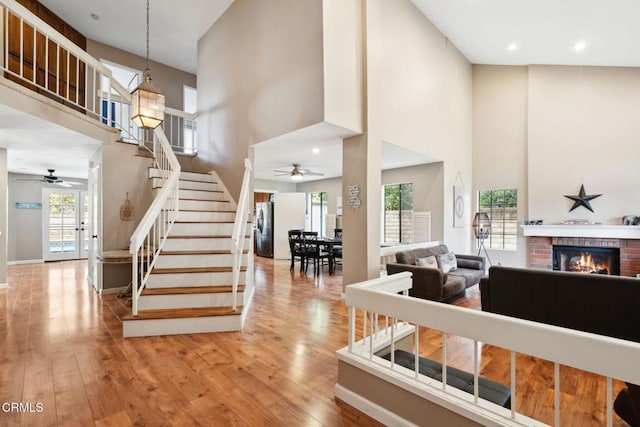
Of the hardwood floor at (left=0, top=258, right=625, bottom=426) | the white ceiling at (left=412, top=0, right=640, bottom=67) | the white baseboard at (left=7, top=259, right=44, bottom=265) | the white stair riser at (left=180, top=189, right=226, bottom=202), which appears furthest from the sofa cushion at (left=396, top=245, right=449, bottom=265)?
the white baseboard at (left=7, top=259, right=44, bottom=265)

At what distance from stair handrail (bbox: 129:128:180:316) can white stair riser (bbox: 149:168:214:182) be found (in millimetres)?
93

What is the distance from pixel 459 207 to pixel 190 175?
5668mm

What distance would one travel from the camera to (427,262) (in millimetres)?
4633

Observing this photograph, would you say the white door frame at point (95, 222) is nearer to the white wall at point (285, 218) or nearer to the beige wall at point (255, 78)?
the beige wall at point (255, 78)

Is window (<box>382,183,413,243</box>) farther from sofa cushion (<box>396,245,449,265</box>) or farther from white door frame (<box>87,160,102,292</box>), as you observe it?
white door frame (<box>87,160,102,292</box>)

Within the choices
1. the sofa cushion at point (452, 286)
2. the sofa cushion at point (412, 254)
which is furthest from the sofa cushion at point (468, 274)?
the sofa cushion at point (412, 254)

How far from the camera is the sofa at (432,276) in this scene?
13.5 ft

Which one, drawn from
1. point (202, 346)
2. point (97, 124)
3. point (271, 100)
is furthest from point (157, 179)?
point (202, 346)

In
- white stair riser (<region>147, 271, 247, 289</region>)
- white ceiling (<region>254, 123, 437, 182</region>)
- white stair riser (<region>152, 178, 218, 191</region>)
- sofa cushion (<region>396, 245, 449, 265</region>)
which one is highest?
white ceiling (<region>254, 123, 437, 182</region>)

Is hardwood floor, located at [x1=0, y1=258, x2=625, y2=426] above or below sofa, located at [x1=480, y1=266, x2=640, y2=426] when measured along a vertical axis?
below

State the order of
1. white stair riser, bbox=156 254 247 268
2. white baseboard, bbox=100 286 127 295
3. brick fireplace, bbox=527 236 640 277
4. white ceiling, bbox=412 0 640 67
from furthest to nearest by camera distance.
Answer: brick fireplace, bbox=527 236 640 277, white baseboard, bbox=100 286 127 295, white ceiling, bbox=412 0 640 67, white stair riser, bbox=156 254 247 268

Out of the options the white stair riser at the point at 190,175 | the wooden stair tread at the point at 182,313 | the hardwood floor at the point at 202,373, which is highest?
the white stair riser at the point at 190,175

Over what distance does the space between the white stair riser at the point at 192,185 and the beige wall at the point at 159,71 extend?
3.51 metres

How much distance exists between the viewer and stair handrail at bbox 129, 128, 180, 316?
320 centimetres
